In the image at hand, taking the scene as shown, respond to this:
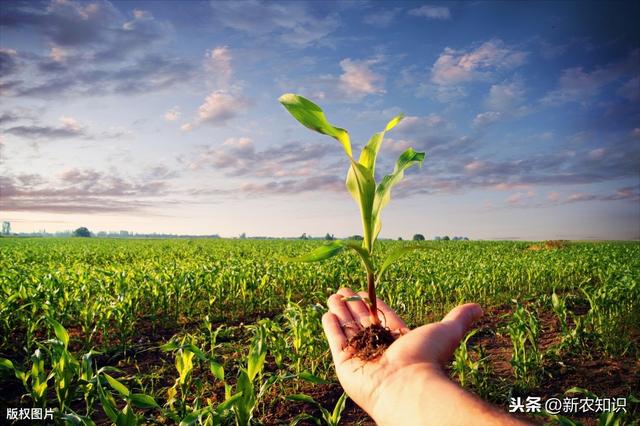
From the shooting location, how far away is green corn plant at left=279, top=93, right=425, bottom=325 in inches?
86.1

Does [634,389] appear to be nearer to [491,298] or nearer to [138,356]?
[491,298]

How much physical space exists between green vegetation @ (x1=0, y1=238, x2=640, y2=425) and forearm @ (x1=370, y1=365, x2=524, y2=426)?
779mm

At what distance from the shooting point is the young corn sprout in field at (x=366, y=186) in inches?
86.3

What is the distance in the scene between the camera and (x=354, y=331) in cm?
261

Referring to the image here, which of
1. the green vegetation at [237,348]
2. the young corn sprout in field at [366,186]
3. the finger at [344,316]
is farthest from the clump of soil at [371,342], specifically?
the green vegetation at [237,348]

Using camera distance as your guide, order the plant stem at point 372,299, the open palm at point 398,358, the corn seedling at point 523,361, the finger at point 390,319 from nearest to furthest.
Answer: the open palm at point 398,358 → the plant stem at point 372,299 → the finger at point 390,319 → the corn seedling at point 523,361

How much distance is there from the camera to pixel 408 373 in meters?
2.03

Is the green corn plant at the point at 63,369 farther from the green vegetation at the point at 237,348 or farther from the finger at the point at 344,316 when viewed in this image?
the finger at the point at 344,316

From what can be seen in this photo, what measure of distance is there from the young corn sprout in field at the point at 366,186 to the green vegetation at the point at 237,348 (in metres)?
0.41

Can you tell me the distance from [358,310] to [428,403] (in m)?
1.04

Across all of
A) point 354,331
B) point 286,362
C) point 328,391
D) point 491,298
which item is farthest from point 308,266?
point 354,331

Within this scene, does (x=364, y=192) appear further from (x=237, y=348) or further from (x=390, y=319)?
(x=237, y=348)

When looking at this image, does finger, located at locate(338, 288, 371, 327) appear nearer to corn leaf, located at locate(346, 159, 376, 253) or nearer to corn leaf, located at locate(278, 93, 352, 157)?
corn leaf, located at locate(346, 159, 376, 253)

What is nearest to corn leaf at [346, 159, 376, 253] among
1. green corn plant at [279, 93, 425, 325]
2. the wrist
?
green corn plant at [279, 93, 425, 325]
